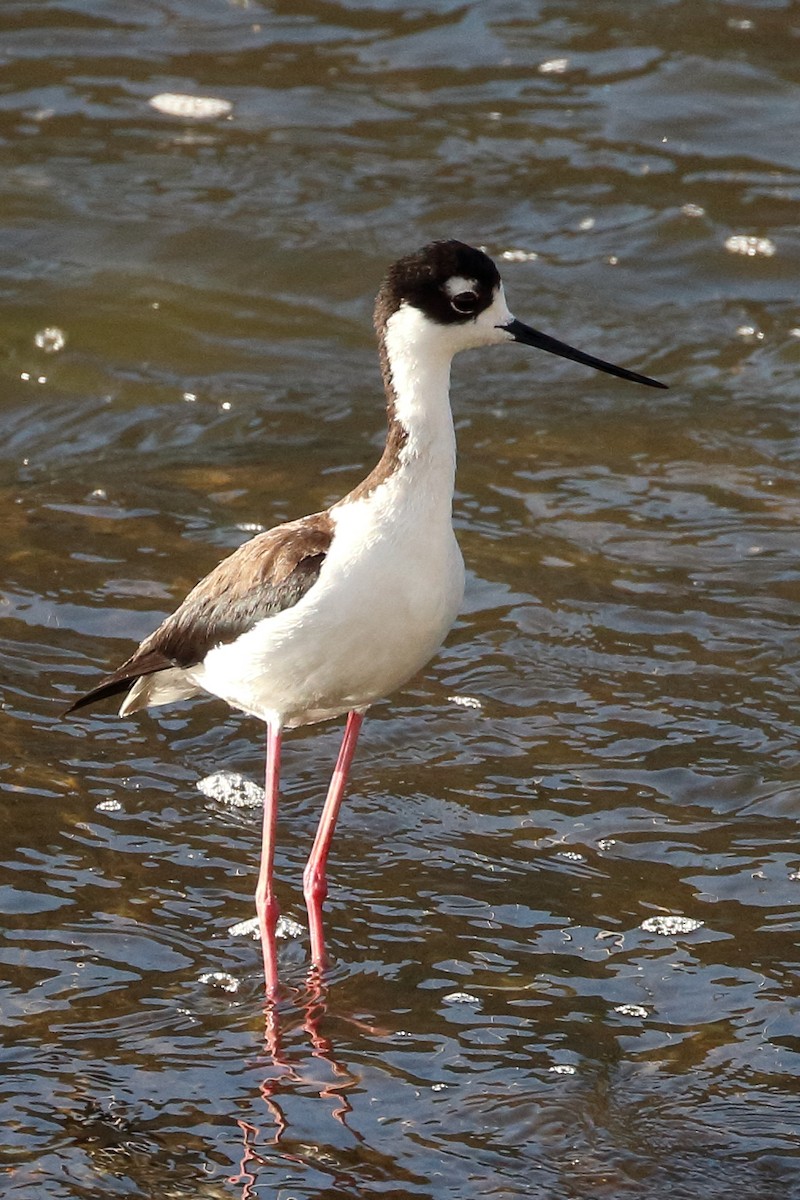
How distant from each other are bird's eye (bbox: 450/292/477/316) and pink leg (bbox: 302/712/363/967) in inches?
54.0

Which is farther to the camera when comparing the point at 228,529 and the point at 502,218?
the point at 502,218

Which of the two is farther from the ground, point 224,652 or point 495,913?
point 224,652

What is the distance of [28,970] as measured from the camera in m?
5.52

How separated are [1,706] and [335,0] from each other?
8.67 m

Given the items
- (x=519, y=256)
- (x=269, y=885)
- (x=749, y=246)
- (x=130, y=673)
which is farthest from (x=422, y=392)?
(x=749, y=246)

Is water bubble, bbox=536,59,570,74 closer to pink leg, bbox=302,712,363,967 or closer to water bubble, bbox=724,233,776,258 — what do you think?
water bubble, bbox=724,233,776,258

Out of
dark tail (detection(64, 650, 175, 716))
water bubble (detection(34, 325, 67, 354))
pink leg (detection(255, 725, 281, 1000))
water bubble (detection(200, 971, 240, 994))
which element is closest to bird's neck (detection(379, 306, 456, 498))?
pink leg (detection(255, 725, 281, 1000))

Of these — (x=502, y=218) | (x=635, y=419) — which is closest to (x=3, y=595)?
(x=635, y=419)

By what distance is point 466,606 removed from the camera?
7961mm

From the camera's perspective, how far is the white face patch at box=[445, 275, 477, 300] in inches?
213

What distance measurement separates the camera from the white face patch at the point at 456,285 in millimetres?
5422

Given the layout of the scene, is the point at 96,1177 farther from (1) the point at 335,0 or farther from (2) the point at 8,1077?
(1) the point at 335,0

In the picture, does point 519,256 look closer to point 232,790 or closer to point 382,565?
point 232,790

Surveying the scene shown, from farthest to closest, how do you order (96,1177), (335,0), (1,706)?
1. (335,0)
2. (1,706)
3. (96,1177)
